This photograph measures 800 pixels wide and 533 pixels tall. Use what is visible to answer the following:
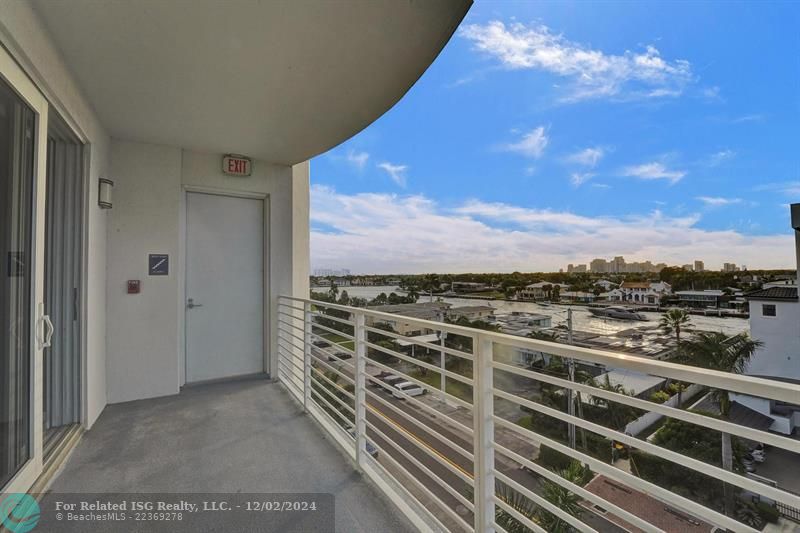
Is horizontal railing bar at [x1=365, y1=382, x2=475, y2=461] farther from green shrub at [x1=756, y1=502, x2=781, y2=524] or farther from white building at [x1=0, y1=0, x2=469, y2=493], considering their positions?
white building at [x1=0, y1=0, x2=469, y2=493]

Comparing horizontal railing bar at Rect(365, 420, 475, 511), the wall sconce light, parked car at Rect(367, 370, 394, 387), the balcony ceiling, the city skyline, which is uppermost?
the city skyline

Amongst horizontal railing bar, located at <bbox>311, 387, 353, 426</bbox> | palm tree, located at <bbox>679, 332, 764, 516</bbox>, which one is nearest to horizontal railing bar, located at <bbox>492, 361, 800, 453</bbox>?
horizontal railing bar, located at <bbox>311, 387, 353, 426</bbox>

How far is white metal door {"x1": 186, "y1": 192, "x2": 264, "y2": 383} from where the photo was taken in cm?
362

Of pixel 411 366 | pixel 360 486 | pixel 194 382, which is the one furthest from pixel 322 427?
pixel 194 382

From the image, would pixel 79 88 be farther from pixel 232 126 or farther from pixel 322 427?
pixel 322 427

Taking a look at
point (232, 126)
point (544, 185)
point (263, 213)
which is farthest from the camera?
point (544, 185)

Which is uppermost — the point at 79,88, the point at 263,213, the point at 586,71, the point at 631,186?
the point at 586,71

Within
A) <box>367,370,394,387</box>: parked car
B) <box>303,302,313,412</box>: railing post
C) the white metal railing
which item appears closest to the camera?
the white metal railing

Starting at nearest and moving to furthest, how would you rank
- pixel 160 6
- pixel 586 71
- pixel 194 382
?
1. pixel 160 6
2. pixel 194 382
3. pixel 586 71

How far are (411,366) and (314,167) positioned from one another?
11.7ft

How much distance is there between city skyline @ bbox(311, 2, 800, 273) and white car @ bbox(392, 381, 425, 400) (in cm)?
297

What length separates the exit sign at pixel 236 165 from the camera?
3.63 meters

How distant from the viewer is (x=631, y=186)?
10922 mm

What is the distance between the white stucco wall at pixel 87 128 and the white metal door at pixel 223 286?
74 centimetres
